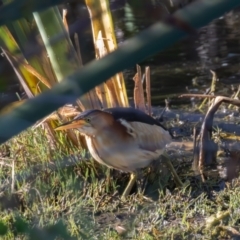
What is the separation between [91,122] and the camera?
156 inches

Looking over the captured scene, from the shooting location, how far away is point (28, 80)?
4707mm

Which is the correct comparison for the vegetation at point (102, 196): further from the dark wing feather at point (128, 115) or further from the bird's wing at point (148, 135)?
the dark wing feather at point (128, 115)

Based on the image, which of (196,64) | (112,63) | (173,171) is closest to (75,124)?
(173,171)

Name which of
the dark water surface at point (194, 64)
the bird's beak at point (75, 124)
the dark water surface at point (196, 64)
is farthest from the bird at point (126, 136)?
the dark water surface at point (196, 64)

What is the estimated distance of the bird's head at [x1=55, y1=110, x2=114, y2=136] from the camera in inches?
152

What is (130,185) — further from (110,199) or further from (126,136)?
(126,136)

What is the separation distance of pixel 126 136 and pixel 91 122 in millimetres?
237

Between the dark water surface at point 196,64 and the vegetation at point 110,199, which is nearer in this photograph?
the vegetation at point 110,199

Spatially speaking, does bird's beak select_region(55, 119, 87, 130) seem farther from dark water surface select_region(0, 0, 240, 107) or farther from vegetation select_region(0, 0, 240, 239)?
dark water surface select_region(0, 0, 240, 107)

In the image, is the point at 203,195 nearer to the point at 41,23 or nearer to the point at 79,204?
the point at 79,204

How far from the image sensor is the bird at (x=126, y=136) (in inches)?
149

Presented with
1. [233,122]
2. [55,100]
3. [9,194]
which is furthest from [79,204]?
[55,100]

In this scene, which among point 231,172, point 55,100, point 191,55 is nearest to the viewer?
point 55,100

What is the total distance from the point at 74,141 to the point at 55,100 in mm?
3732
